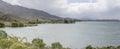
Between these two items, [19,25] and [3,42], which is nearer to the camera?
[3,42]

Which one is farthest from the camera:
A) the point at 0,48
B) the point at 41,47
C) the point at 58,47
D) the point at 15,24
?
the point at 15,24

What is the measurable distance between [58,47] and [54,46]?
34.5 inches

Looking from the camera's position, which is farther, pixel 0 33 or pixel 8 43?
pixel 0 33

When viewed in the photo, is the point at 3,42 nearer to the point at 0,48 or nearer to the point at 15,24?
the point at 0,48

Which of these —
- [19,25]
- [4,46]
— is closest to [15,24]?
[19,25]

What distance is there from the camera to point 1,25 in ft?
606

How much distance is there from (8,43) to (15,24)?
165 meters

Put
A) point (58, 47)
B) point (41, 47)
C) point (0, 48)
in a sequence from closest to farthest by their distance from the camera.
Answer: point (0, 48) → point (41, 47) → point (58, 47)

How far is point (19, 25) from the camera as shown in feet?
652

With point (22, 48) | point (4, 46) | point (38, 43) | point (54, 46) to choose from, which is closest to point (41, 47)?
point (38, 43)

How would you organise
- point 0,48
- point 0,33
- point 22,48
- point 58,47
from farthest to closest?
point 0,33
point 58,47
point 0,48
point 22,48

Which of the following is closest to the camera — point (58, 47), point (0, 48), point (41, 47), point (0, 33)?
point (0, 48)

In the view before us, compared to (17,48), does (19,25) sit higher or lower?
lower

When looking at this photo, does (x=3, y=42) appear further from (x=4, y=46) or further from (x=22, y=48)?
(x=22, y=48)
